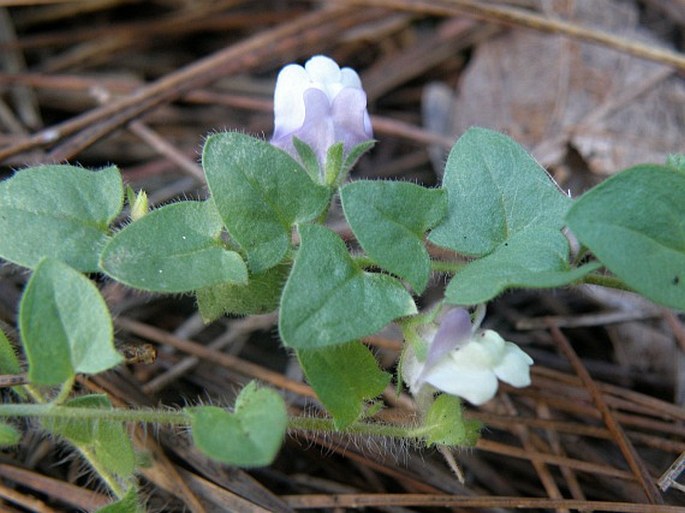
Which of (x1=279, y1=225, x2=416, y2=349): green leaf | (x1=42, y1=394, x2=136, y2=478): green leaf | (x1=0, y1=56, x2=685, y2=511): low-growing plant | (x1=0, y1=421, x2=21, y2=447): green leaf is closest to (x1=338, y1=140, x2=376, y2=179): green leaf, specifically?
(x1=0, y1=56, x2=685, y2=511): low-growing plant

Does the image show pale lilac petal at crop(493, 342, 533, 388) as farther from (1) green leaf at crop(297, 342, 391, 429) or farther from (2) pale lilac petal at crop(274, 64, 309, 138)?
(2) pale lilac petal at crop(274, 64, 309, 138)

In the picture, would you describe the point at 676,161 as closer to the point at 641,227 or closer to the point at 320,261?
the point at 641,227

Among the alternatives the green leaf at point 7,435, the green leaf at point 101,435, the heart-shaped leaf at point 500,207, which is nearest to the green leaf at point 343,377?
the heart-shaped leaf at point 500,207

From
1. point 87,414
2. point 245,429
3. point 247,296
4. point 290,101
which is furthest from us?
point 290,101

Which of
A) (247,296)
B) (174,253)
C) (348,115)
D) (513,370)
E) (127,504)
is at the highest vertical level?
(348,115)

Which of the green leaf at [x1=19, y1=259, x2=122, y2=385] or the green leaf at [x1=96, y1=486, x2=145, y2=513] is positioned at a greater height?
the green leaf at [x1=19, y1=259, x2=122, y2=385]

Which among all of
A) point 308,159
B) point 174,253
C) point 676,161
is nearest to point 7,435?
point 174,253
